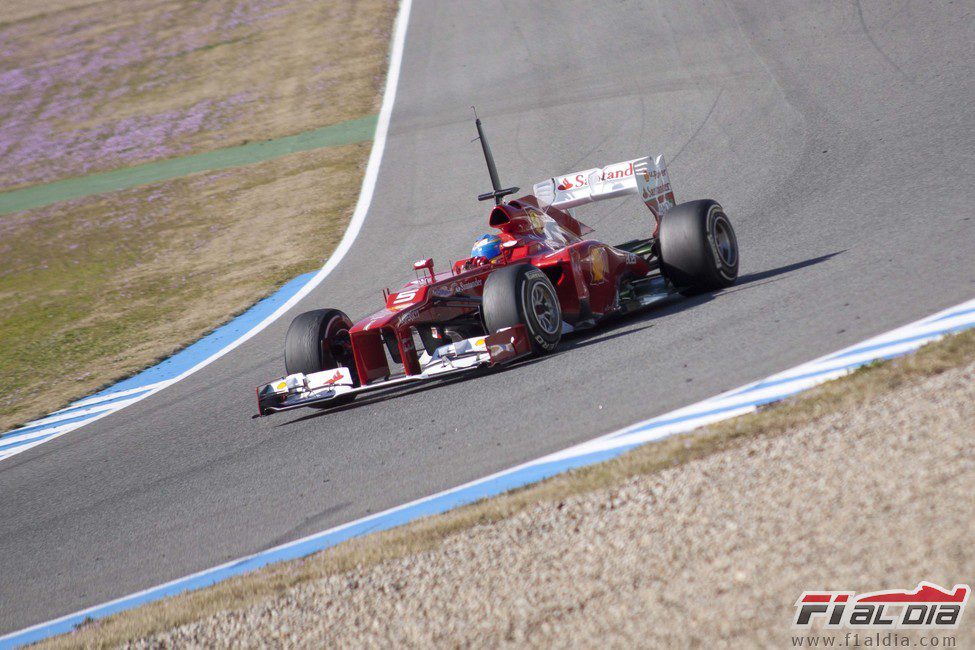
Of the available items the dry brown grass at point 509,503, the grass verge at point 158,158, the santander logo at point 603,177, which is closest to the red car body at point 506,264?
the santander logo at point 603,177

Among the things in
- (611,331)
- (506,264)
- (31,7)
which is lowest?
(611,331)

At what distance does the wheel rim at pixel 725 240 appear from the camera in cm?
1009

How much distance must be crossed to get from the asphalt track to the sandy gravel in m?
1.47

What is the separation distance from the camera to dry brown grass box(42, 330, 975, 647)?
5.33 m

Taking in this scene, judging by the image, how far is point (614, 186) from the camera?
1088 cm

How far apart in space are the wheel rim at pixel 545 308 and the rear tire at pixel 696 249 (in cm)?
133

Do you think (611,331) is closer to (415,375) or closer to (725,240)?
(725,240)

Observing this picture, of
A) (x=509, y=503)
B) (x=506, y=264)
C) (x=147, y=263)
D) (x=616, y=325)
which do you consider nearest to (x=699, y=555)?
(x=509, y=503)

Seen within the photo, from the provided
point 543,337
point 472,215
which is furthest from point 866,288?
point 472,215

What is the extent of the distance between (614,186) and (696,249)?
60.7 inches

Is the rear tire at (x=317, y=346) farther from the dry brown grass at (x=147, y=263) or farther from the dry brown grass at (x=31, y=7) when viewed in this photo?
the dry brown grass at (x=31, y=7)

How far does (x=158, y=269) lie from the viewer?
1877 cm

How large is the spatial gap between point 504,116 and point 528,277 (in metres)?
13.4

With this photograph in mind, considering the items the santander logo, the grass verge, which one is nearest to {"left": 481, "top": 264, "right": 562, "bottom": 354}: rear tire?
the santander logo
